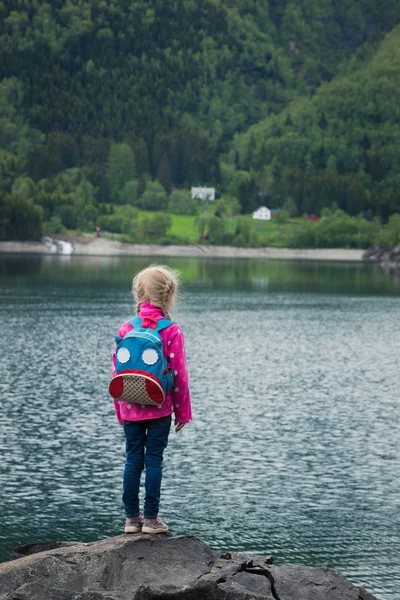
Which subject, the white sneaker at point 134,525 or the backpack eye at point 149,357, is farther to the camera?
the white sneaker at point 134,525

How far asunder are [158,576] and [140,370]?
108 inches

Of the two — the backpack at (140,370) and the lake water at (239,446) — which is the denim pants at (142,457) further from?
the lake water at (239,446)

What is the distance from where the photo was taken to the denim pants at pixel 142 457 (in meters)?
15.4

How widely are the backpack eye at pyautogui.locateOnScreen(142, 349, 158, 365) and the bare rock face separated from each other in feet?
7.31

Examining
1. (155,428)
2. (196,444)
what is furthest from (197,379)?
(155,428)

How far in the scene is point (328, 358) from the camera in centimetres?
6016

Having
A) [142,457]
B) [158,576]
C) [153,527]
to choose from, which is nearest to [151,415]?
[142,457]

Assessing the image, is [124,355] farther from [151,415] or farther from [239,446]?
[239,446]

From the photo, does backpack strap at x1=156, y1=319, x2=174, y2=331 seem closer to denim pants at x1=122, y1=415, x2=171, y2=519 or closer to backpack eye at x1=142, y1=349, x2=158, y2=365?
backpack eye at x1=142, y1=349, x2=158, y2=365

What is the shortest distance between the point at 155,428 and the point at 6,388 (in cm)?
2933

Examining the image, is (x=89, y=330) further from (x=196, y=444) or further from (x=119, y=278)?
→ (x=119, y=278)

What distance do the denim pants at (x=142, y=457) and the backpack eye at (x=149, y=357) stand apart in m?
0.87

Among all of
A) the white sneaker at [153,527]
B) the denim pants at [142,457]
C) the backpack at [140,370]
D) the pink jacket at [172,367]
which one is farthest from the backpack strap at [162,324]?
the white sneaker at [153,527]

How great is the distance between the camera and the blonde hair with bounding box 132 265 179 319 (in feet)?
50.6
